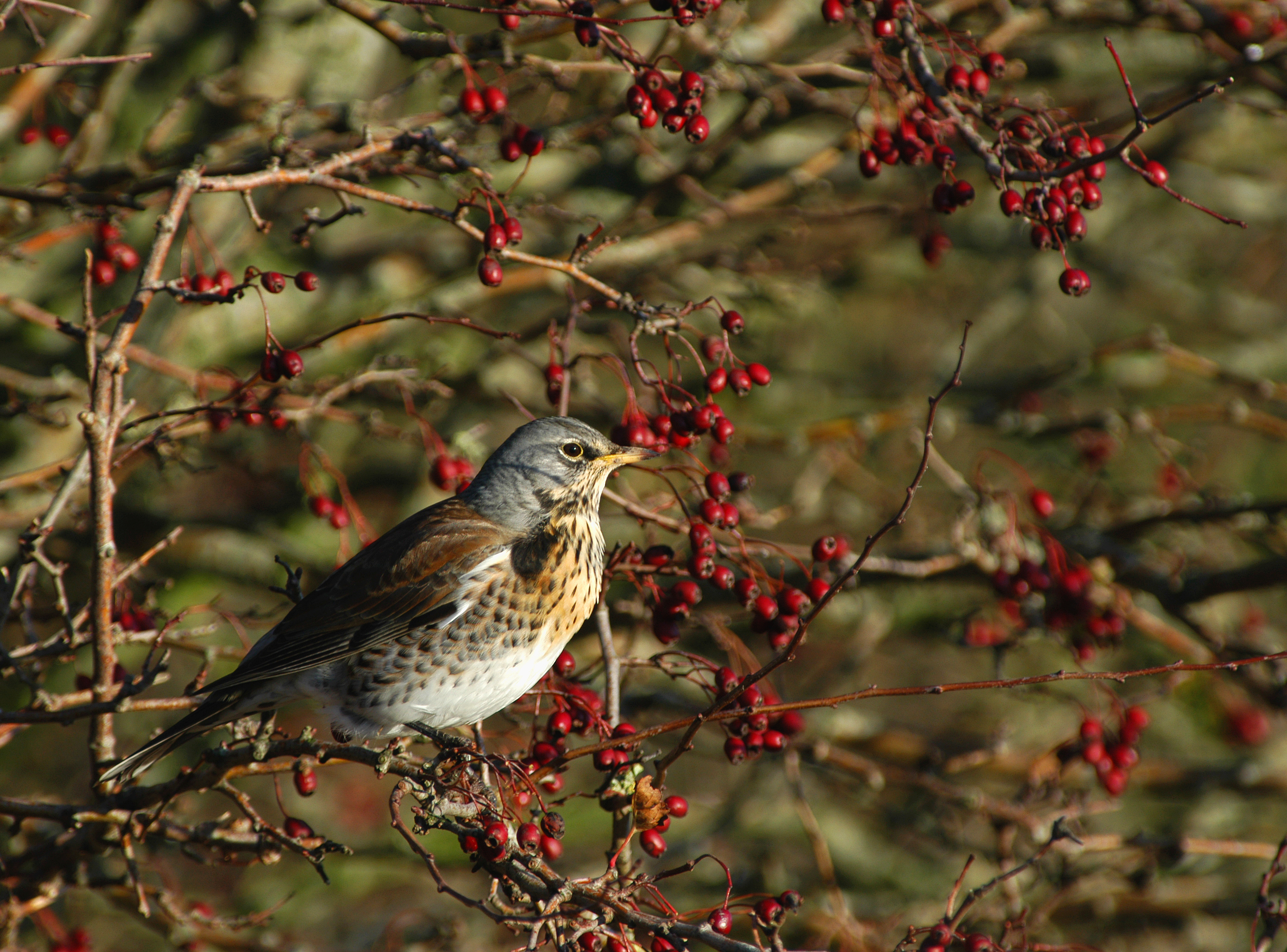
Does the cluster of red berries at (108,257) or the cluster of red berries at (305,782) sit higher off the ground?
the cluster of red berries at (108,257)

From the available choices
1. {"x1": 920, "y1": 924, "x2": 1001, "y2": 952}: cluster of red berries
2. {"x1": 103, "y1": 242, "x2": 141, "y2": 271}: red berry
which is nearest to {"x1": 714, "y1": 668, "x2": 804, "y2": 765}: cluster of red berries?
{"x1": 920, "y1": 924, "x2": 1001, "y2": 952}: cluster of red berries

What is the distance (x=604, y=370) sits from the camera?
870 cm

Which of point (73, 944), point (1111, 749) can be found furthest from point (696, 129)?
point (73, 944)

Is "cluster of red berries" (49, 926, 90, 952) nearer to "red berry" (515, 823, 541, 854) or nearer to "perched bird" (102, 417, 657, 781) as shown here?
"perched bird" (102, 417, 657, 781)

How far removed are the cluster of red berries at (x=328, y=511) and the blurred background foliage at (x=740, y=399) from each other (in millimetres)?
502

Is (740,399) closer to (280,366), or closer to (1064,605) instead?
(1064,605)

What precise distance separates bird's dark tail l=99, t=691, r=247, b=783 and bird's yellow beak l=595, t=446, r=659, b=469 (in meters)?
1.38

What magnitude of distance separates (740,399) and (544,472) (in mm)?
2651

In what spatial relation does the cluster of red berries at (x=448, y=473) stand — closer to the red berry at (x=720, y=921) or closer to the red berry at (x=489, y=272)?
the red berry at (x=489, y=272)

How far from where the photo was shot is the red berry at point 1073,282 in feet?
9.58

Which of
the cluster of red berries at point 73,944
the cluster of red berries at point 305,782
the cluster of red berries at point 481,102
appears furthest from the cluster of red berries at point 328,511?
the cluster of red berries at point 73,944

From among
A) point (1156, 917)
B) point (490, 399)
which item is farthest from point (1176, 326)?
point (490, 399)

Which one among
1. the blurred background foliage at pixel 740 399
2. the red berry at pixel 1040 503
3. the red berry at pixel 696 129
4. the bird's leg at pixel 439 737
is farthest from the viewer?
the blurred background foliage at pixel 740 399

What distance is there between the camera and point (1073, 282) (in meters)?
2.94
